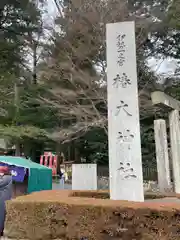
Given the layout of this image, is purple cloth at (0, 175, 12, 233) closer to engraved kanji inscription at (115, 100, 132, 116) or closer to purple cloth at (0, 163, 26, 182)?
engraved kanji inscription at (115, 100, 132, 116)

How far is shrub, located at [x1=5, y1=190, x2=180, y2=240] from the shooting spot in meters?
4.18

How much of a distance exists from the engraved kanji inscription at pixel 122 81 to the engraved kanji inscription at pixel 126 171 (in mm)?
1666

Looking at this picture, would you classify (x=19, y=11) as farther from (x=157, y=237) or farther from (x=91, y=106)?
(x=157, y=237)

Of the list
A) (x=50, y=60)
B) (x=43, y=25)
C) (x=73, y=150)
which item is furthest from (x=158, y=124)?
(x=43, y=25)

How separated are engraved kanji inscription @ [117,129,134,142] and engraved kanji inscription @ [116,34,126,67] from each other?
59.0 inches

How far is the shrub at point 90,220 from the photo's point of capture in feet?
13.7

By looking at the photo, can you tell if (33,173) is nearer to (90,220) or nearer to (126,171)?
(126,171)

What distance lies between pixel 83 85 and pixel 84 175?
858cm

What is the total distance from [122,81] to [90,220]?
2.95 metres

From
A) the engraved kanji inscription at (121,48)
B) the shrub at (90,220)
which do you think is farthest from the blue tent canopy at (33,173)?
the engraved kanji inscription at (121,48)

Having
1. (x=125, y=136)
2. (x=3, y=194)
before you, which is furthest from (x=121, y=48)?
(x=3, y=194)

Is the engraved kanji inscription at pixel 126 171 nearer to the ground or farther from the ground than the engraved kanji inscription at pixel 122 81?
nearer to the ground

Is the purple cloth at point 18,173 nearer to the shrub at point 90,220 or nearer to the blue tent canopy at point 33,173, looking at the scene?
the blue tent canopy at point 33,173

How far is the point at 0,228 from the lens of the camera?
551 cm
